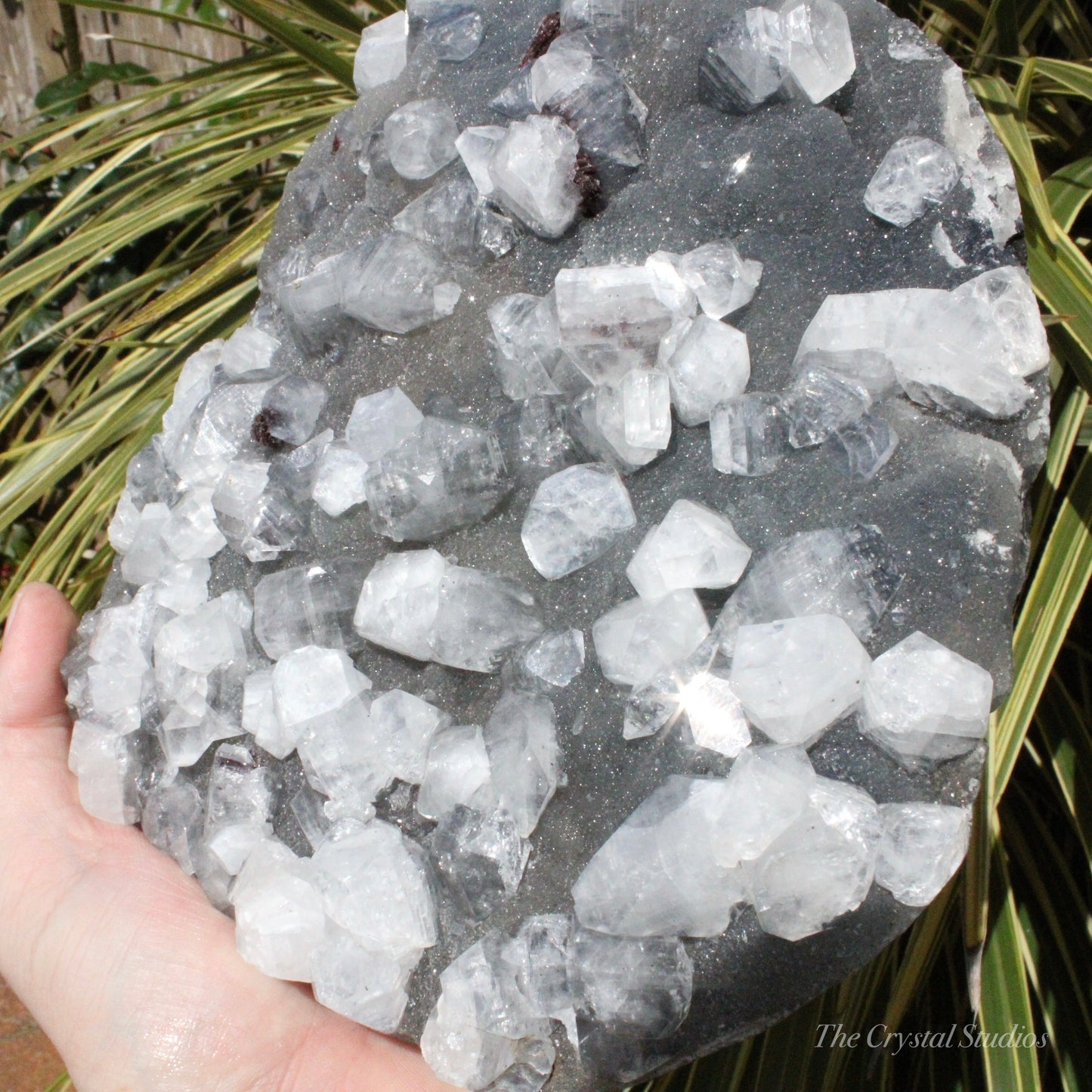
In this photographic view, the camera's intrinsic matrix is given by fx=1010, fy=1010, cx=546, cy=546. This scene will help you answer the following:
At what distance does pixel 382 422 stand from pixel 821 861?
467 mm

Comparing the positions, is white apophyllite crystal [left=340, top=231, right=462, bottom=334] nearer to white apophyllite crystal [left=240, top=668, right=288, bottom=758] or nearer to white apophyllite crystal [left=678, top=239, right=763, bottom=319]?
white apophyllite crystal [left=678, top=239, right=763, bottom=319]

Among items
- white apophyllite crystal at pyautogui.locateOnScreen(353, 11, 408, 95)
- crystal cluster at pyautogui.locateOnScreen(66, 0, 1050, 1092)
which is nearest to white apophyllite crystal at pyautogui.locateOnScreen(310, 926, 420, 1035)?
crystal cluster at pyautogui.locateOnScreen(66, 0, 1050, 1092)

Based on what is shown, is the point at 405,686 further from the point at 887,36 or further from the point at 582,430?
the point at 887,36

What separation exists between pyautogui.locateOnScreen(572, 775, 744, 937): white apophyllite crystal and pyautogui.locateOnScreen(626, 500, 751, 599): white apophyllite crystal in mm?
130

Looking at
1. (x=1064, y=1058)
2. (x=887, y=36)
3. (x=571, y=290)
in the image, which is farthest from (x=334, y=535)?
(x=1064, y=1058)

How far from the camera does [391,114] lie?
2.98ft

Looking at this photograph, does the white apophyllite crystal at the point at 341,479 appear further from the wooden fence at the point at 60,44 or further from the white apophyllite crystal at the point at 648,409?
the wooden fence at the point at 60,44

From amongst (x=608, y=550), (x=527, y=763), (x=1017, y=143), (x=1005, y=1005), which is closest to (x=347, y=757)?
(x=527, y=763)

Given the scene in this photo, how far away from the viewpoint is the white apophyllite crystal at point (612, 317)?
72cm

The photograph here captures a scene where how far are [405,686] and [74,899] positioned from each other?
0.40 meters

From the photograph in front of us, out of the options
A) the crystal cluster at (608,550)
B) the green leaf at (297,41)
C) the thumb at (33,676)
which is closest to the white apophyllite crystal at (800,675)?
the crystal cluster at (608,550)

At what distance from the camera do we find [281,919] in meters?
0.76

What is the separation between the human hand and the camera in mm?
830

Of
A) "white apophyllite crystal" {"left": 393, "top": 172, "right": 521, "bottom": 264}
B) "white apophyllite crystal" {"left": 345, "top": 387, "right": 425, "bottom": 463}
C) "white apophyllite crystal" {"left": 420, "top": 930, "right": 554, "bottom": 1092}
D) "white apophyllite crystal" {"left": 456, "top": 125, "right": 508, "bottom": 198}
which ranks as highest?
"white apophyllite crystal" {"left": 456, "top": 125, "right": 508, "bottom": 198}
